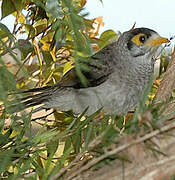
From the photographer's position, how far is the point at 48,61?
805mm

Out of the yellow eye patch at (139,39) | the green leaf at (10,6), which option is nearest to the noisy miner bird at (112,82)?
the yellow eye patch at (139,39)

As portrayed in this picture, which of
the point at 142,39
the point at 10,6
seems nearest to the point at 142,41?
the point at 142,39

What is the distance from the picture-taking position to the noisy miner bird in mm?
754

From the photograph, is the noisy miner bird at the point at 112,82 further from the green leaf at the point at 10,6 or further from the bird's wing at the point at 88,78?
the green leaf at the point at 10,6

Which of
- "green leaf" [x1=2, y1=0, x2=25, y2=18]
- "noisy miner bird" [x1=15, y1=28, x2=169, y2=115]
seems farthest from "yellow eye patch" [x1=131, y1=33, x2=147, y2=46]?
"green leaf" [x1=2, y1=0, x2=25, y2=18]

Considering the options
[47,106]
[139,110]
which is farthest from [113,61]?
[139,110]

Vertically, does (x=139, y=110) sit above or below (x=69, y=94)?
above

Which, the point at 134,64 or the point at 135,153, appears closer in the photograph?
the point at 135,153

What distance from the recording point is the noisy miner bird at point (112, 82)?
754 millimetres

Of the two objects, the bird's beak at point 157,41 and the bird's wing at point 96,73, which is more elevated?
the bird's beak at point 157,41

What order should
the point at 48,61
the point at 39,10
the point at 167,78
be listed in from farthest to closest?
1. the point at 48,61
2. the point at 39,10
3. the point at 167,78

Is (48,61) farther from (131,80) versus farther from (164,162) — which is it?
(164,162)

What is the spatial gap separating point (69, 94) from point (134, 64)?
16 cm

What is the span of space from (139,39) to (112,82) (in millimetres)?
122
